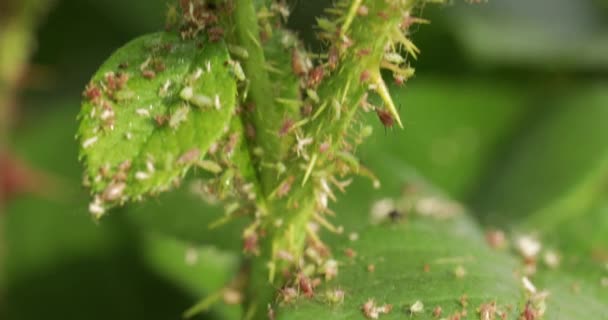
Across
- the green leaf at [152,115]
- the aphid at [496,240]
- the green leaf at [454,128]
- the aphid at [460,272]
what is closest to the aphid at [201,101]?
the green leaf at [152,115]

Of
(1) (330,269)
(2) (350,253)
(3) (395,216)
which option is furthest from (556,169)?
(1) (330,269)

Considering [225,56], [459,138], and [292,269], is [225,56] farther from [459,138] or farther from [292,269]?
[459,138]

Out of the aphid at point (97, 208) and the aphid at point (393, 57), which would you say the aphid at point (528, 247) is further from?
the aphid at point (97, 208)

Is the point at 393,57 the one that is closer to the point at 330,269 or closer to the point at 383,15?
the point at 383,15

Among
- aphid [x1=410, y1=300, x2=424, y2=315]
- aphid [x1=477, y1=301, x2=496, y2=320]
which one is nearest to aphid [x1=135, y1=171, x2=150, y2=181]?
aphid [x1=410, y1=300, x2=424, y2=315]

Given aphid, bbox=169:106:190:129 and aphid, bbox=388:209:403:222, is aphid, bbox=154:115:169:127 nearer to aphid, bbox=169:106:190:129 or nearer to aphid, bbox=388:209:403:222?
aphid, bbox=169:106:190:129

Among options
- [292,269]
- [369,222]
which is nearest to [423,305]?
[292,269]
